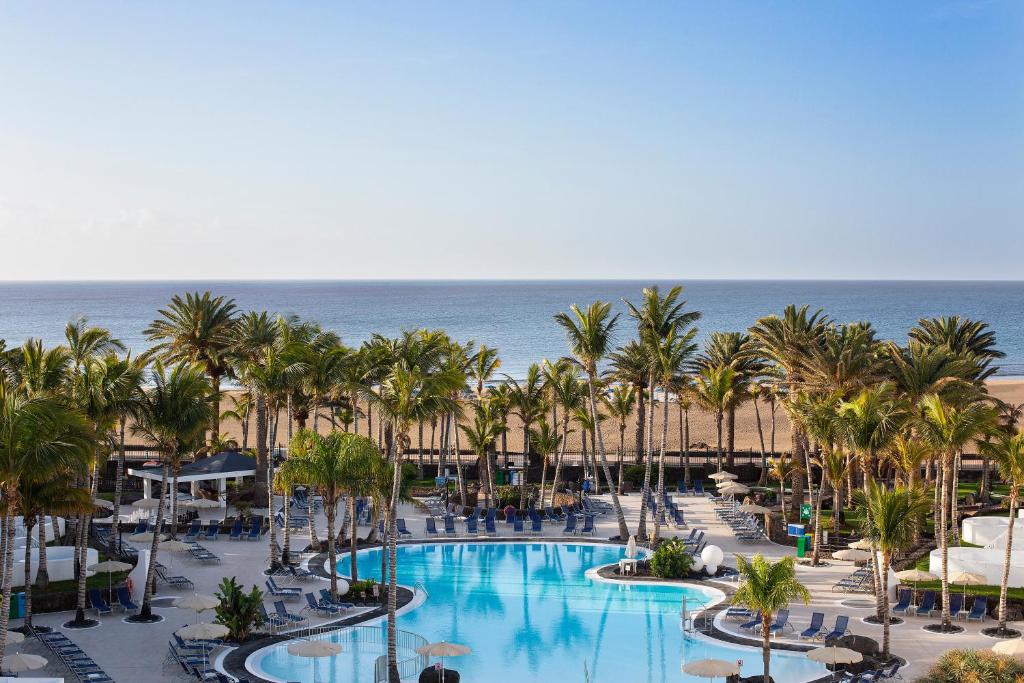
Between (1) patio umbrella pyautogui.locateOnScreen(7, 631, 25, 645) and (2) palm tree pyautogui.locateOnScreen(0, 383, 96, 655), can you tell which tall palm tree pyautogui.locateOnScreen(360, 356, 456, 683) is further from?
(1) patio umbrella pyautogui.locateOnScreen(7, 631, 25, 645)

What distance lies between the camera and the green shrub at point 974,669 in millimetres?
22844

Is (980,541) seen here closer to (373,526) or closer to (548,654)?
(548,654)

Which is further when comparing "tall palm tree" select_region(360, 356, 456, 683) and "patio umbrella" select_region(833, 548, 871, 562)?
"patio umbrella" select_region(833, 548, 871, 562)

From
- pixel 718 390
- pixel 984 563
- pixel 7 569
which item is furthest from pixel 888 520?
pixel 718 390

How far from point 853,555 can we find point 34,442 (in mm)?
23827

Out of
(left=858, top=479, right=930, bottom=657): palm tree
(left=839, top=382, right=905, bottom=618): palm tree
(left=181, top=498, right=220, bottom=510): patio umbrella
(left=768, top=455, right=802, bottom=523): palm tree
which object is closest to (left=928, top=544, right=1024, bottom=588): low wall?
(left=839, top=382, right=905, bottom=618): palm tree

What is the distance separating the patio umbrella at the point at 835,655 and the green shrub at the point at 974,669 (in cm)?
140

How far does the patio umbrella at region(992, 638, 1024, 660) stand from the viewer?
24297mm

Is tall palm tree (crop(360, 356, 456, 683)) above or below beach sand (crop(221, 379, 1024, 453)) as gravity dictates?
above

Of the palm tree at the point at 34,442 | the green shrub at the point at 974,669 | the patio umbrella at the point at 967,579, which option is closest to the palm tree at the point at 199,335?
the palm tree at the point at 34,442

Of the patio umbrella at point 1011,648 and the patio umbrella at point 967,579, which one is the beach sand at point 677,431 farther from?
the patio umbrella at point 1011,648

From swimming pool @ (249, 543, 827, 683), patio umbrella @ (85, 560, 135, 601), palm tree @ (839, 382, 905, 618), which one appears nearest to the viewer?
swimming pool @ (249, 543, 827, 683)

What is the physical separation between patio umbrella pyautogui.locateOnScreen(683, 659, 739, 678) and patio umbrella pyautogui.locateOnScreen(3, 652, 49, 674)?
13591mm

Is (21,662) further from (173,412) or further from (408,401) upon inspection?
(408,401)
